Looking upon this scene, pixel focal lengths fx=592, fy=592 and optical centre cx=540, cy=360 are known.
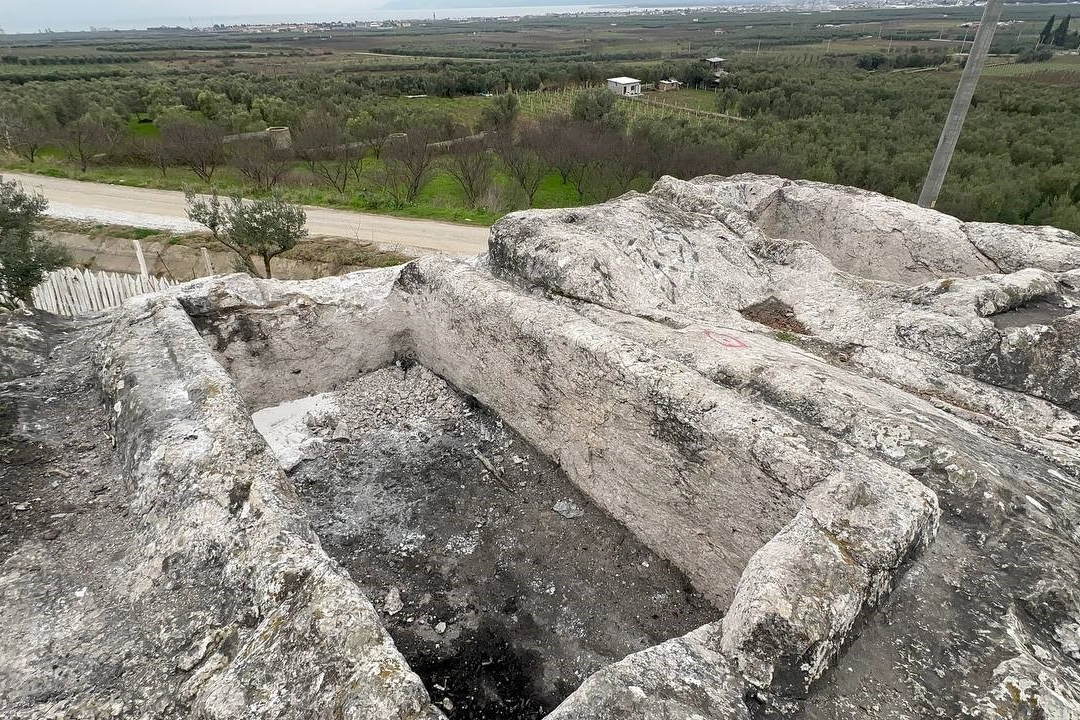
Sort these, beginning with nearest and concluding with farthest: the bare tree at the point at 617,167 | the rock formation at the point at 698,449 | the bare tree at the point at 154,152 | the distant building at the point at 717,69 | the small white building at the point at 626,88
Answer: the rock formation at the point at 698,449
the bare tree at the point at 617,167
the bare tree at the point at 154,152
the small white building at the point at 626,88
the distant building at the point at 717,69

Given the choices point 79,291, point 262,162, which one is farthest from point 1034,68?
point 79,291

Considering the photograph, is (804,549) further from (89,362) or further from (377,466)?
(89,362)

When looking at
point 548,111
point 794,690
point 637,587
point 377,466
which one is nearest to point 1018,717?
point 794,690

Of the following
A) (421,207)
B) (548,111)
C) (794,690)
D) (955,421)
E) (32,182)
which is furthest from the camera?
(548,111)

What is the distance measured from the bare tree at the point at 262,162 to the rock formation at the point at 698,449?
906 inches

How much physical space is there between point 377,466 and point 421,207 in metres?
18.3

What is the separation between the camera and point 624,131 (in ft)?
114

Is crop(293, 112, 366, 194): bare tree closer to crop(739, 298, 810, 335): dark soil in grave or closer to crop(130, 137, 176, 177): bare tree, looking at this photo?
crop(130, 137, 176, 177): bare tree

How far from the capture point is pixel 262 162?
95.8 ft

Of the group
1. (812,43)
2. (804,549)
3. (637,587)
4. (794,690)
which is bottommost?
(637,587)

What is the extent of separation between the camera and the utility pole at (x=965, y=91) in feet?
32.3

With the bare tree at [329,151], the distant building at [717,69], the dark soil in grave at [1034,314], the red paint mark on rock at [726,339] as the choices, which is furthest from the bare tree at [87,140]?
the distant building at [717,69]

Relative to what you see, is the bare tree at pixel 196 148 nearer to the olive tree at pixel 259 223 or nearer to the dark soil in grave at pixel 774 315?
the olive tree at pixel 259 223

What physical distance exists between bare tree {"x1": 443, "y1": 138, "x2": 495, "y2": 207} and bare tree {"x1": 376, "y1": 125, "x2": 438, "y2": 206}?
136 cm
